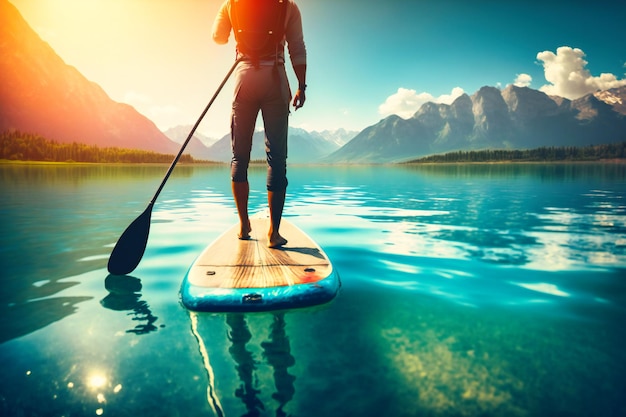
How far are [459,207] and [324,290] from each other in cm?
1213

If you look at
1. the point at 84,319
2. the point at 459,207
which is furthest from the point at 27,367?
the point at 459,207

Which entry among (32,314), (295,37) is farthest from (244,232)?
(295,37)

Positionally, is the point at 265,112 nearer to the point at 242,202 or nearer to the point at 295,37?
the point at 295,37

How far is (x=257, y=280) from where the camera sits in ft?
13.4

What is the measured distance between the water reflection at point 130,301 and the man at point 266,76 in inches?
82.9

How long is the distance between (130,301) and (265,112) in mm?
3427

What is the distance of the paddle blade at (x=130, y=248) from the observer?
5.30 metres

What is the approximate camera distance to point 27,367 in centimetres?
285

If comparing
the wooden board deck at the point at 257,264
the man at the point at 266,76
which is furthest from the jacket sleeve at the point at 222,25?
the wooden board deck at the point at 257,264

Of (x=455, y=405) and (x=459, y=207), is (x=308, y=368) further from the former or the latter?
(x=459, y=207)

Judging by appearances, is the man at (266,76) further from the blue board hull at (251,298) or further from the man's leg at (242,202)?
the blue board hull at (251,298)

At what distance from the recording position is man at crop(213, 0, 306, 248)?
5531mm

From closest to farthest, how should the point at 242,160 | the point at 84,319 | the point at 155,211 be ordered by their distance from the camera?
the point at 84,319 → the point at 242,160 → the point at 155,211

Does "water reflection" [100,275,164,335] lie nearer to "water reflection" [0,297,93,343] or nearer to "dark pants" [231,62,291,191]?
"water reflection" [0,297,93,343]
